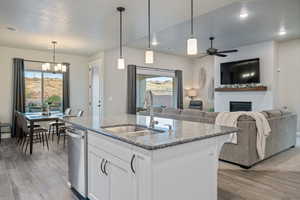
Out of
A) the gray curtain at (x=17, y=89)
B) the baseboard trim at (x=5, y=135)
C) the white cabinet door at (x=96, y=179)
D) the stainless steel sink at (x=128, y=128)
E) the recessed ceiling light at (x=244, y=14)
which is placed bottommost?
the baseboard trim at (x=5, y=135)

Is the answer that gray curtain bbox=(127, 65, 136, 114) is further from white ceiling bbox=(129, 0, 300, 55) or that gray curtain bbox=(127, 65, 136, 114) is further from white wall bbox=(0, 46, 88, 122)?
white wall bbox=(0, 46, 88, 122)

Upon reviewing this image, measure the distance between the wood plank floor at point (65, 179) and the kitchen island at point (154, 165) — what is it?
821mm

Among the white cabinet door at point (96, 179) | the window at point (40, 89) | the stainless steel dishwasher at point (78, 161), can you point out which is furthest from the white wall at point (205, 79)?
the white cabinet door at point (96, 179)

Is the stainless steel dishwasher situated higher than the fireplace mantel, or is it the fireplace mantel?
the fireplace mantel

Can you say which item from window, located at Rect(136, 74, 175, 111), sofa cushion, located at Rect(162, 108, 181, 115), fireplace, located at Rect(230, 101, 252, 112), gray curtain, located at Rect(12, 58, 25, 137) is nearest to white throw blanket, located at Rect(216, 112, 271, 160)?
sofa cushion, located at Rect(162, 108, 181, 115)

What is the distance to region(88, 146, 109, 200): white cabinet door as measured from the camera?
6.29ft

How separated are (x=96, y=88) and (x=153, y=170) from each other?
5.85 m

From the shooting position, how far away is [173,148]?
150cm

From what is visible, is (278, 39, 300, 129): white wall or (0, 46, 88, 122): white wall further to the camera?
(278, 39, 300, 129): white wall

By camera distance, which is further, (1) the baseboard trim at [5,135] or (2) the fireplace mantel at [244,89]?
(2) the fireplace mantel at [244,89]

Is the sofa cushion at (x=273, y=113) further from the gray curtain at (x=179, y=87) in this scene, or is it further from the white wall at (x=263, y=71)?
the gray curtain at (x=179, y=87)

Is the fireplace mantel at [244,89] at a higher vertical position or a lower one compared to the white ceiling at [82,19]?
lower

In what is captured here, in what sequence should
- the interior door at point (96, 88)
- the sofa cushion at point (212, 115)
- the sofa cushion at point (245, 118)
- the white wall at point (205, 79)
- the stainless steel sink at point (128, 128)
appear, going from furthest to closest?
1. the white wall at point (205, 79)
2. the interior door at point (96, 88)
3. the sofa cushion at point (212, 115)
4. the sofa cushion at point (245, 118)
5. the stainless steel sink at point (128, 128)

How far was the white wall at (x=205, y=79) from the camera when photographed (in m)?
8.30
